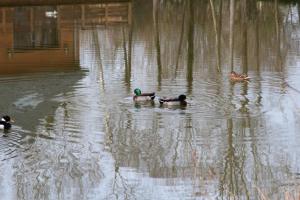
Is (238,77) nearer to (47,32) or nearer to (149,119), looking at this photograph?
(149,119)

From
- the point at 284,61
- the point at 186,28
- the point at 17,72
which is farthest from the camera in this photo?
the point at 186,28

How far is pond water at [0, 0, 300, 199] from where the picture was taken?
38.7 feet

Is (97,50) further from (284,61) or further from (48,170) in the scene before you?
(48,170)

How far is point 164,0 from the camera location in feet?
158

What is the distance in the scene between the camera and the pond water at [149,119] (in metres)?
11.8

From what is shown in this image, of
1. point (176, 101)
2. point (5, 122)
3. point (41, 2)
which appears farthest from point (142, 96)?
point (41, 2)

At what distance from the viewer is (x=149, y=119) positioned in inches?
628

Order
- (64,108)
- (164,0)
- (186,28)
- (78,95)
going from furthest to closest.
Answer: (164,0), (186,28), (78,95), (64,108)

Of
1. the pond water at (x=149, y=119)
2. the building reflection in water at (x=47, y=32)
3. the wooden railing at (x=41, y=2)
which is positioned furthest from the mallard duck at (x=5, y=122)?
the wooden railing at (x=41, y=2)

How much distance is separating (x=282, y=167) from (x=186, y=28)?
71.4 feet

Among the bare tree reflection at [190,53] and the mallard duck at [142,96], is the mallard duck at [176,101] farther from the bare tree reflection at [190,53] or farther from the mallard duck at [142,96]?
the bare tree reflection at [190,53]

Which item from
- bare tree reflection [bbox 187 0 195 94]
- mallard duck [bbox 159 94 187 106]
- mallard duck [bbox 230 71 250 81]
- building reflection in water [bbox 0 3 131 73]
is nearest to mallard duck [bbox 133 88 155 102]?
mallard duck [bbox 159 94 187 106]

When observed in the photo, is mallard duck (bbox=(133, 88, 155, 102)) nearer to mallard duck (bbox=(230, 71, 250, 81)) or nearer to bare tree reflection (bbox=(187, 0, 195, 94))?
bare tree reflection (bbox=(187, 0, 195, 94))

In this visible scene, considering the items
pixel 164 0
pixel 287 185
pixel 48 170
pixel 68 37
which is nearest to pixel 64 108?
pixel 48 170
